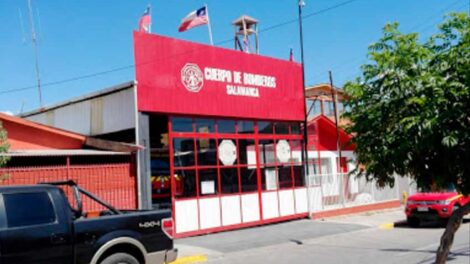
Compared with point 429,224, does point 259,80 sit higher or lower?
higher

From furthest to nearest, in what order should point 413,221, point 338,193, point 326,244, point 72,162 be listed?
1. point 338,193
2. point 413,221
3. point 72,162
4. point 326,244

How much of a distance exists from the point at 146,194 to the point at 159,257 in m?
6.43

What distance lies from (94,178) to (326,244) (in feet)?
20.5

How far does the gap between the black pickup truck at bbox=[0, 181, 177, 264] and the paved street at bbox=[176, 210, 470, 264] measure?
3.81 meters

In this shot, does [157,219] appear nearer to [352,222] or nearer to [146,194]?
[146,194]

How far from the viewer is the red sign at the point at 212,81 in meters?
15.2

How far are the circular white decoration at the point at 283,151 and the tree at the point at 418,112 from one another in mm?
12938

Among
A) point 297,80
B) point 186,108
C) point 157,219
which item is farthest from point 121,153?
point 297,80

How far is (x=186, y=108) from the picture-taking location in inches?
624

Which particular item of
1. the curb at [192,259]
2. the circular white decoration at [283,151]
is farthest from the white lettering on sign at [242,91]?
the curb at [192,259]

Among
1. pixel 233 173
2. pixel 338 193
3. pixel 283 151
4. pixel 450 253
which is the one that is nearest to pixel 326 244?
pixel 450 253

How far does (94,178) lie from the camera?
44.8 feet

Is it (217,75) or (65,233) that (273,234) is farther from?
(65,233)

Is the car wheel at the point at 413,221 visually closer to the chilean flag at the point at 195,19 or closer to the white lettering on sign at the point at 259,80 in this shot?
the white lettering on sign at the point at 259,80
